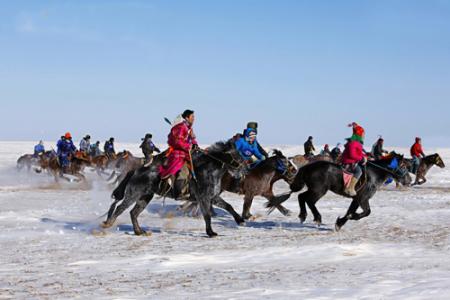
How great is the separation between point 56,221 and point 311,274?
24.7 feet

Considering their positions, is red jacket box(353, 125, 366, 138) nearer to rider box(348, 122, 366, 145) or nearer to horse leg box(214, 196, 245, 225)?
rider box(348, 122, 366, 145)

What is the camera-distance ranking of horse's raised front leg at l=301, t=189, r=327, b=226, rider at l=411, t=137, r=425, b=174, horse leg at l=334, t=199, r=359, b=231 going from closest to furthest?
horse leg at l=334, t=199, r=359, b=231 → horse's raised front leg at l=301, t=189, r=327, b=226 → rider at l=411, t=137, r=425, b=174

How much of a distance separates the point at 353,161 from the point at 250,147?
8.11ft

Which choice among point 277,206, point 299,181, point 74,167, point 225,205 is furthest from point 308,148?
point 225,205

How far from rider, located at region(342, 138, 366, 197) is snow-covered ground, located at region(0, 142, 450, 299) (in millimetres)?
831

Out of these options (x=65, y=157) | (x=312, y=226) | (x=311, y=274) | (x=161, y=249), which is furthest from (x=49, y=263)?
(x=65, y=157)

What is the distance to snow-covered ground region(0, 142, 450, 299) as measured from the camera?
644 cm

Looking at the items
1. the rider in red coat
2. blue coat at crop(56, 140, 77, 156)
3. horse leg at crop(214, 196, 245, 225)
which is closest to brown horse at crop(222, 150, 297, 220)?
horse leg at crop(214, 196, 245, 225)

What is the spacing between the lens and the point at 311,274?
726cm

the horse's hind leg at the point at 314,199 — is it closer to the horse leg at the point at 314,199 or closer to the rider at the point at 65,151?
the horse leg at the point at 314,199

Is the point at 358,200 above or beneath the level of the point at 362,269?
above

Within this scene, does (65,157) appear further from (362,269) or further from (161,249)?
(362,269)

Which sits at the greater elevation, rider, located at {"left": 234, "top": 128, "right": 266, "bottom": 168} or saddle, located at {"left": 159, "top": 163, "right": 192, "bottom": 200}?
rider, located at {"left": 234, "top": 128, "right": 266, "bottom": 168}

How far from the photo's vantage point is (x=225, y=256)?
348 inches
